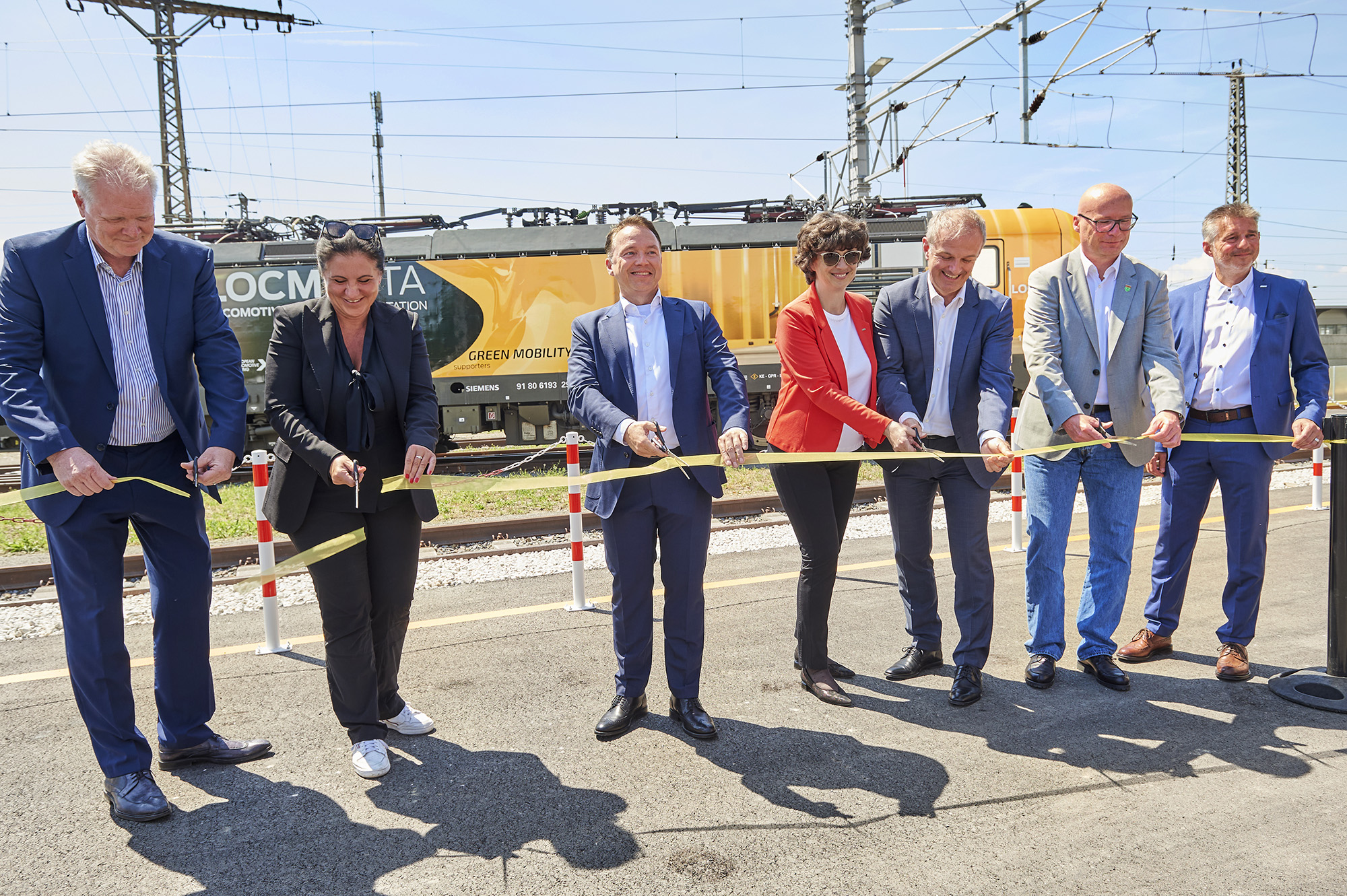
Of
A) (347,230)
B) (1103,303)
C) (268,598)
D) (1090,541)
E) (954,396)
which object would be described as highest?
(347,230)

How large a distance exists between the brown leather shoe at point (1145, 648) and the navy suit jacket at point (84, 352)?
13.0 ft

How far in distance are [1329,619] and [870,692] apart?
2008 millimetres

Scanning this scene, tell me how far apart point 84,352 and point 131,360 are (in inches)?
5.5

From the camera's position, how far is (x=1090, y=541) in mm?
3846

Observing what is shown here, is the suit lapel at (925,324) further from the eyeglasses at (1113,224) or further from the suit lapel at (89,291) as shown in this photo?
the suit lapel at (89,291)

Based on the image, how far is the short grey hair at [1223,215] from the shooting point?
4000 mm

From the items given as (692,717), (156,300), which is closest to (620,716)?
(692,717)

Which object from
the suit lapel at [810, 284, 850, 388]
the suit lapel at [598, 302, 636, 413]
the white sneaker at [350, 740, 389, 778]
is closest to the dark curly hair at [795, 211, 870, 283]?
the suit lapel at [810, 284, 850, 388]

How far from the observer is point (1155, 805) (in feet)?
9.01

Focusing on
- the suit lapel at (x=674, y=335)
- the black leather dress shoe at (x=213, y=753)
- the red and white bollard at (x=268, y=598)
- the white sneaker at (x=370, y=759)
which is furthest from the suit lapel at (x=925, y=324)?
the red and white bollard at (x=268, y=598)

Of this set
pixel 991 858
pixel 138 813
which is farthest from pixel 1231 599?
pixel 138 813

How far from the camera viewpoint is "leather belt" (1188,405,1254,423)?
3.97 metres

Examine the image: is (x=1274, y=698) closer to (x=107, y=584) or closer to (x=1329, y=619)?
(x=1329, y=619)

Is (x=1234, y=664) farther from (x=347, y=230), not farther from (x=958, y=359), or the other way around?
(x=347, y=230)
